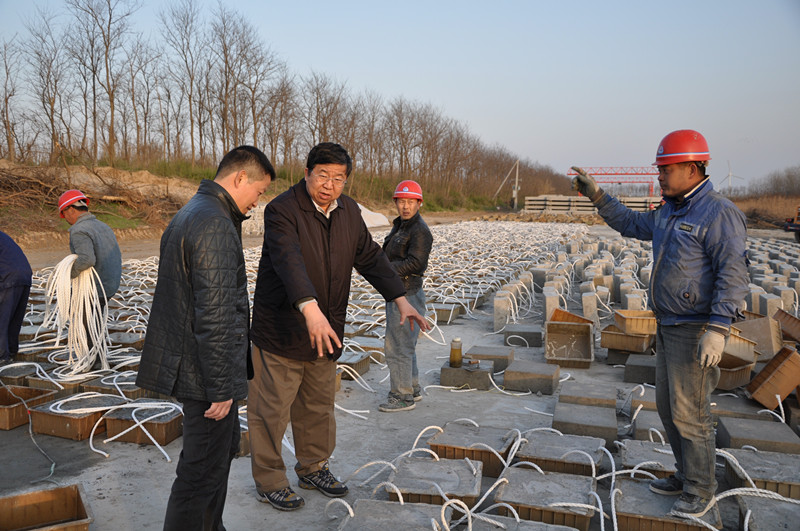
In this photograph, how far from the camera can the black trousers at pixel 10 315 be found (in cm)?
478

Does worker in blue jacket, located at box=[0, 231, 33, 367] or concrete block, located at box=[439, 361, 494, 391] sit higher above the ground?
worker in blue jacket, located at box=[0, 231, 33, 367]

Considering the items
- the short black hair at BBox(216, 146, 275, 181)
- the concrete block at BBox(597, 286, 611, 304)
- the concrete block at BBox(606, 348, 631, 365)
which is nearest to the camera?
the short black hair at BBox(216, 146, 275, 181)

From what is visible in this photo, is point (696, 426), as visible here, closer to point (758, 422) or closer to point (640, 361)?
point (758, 422)

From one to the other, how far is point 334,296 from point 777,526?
2.44 m

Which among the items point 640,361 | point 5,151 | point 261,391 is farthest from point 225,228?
point 5,151

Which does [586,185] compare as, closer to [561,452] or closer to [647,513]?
[561,452]

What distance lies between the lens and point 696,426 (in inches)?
115

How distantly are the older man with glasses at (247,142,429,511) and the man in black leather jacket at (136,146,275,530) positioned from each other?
0.61 meters

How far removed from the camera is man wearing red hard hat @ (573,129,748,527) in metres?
2.82

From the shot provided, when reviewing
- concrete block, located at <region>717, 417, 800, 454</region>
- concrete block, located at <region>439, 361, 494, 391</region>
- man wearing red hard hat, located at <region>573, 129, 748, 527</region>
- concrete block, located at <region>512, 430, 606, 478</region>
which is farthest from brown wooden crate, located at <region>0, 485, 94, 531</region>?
concrete block, located at <region>717, 417, 800, 454</region>

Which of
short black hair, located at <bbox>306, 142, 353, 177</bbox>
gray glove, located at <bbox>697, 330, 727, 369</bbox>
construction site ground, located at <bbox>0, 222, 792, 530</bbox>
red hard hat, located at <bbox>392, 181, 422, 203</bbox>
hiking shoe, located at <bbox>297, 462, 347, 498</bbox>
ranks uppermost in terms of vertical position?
short black hair, located at <bbox>306, 142, 353, 177</bbox>

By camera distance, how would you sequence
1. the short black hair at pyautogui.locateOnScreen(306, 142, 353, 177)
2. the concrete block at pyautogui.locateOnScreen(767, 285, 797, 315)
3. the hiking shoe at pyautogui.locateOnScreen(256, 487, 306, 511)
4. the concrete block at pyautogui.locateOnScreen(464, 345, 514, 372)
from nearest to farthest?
the short black hair at pyautogui.locateOnScreen(306, 142, 353, 177), the hiking shoe at pyautogui.locateOnScreen(256, 487, 306, 511), the concrete block at pyautogui.locateOnScreen(464, 345, 514, 372), the concrete block at pyautogui.locateOnScreen(767, 285, 797, 315)

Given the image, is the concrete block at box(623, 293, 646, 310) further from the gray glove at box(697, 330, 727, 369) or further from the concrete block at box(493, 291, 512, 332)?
the gray glove at box(697, 330, 727, 369)

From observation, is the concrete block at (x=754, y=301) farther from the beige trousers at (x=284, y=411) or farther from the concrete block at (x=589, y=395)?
the beige trousers at (x=284, y=411)
